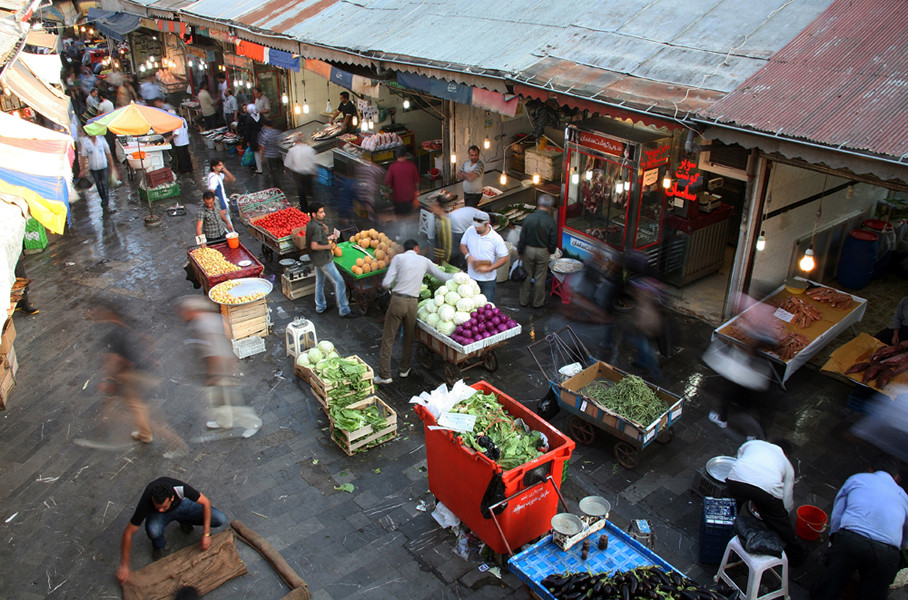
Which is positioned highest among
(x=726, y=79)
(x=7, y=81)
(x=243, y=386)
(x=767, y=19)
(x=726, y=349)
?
(x=767, y=19)

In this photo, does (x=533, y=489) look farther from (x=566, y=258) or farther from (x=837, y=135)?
(x=566, y=258)

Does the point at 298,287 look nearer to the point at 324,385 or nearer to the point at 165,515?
the point at 324,385

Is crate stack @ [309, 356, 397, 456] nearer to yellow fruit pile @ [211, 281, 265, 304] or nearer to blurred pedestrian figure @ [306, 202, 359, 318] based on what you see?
yellow fruit pile @ [211, 281, 265, 304]

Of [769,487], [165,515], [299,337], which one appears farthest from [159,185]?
[769,487]

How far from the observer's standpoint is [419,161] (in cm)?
1792

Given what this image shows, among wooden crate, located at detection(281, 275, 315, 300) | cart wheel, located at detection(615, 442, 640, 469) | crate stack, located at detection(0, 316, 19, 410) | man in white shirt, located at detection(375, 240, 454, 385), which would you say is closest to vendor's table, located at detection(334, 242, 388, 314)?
wooden crate, located at detection(281, 275, 315, 300)

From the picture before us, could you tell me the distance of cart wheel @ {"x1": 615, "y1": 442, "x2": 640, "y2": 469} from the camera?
797cm

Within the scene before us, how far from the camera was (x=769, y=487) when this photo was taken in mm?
6441

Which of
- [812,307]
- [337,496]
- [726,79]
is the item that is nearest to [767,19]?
[726,79]

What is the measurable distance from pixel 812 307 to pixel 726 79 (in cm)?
366

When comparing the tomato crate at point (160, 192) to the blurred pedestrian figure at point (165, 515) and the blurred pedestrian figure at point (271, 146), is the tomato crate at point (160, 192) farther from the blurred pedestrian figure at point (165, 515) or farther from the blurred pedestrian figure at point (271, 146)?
the blurred pedestrian figure at point (165, 515)

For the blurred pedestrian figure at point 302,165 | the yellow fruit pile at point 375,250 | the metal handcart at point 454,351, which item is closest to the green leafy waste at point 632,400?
the metal handcart at point 454,351

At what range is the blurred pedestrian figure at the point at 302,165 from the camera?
14.5 m

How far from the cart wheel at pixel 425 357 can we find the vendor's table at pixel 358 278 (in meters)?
1.81
